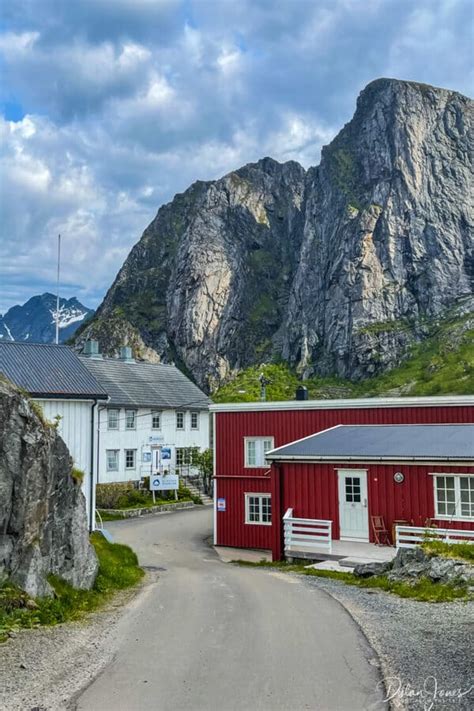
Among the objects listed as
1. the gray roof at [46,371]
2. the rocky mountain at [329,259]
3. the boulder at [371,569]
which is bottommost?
the boulder at [371,569]

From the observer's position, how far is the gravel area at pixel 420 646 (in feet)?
25.1

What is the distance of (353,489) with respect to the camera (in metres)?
22.6

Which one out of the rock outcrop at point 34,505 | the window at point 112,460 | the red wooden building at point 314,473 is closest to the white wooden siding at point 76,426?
the rock outcrop at point 34,505

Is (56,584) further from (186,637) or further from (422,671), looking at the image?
(422,671)

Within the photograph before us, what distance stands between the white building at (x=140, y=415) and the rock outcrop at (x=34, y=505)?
26671 millimetres

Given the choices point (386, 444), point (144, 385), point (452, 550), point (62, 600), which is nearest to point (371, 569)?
point (452, 550)

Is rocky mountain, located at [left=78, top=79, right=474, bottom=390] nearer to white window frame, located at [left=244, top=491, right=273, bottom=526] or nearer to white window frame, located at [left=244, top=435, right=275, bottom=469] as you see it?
white window frame, located at [left=244, top=435, right=275, bottom=469]

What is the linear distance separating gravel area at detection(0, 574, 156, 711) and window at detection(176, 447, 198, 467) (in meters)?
34.9

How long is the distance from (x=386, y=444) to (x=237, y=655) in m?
14.1

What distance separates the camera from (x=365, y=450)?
2216 centimetres

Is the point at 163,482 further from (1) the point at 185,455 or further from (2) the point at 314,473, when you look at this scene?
(2) the point at 314,473

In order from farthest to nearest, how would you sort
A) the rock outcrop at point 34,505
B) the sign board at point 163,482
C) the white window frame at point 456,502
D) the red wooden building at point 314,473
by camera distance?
1. the sign board at point 163,482
2. the red wooden building at point 314,473
3. the white window frame at point 456,502
4. the rock outcrop at point 34,505

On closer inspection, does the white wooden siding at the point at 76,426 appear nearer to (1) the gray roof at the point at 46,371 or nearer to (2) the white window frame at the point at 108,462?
(1) the gray roof at the point at 46,371

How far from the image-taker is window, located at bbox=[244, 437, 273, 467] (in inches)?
1118
